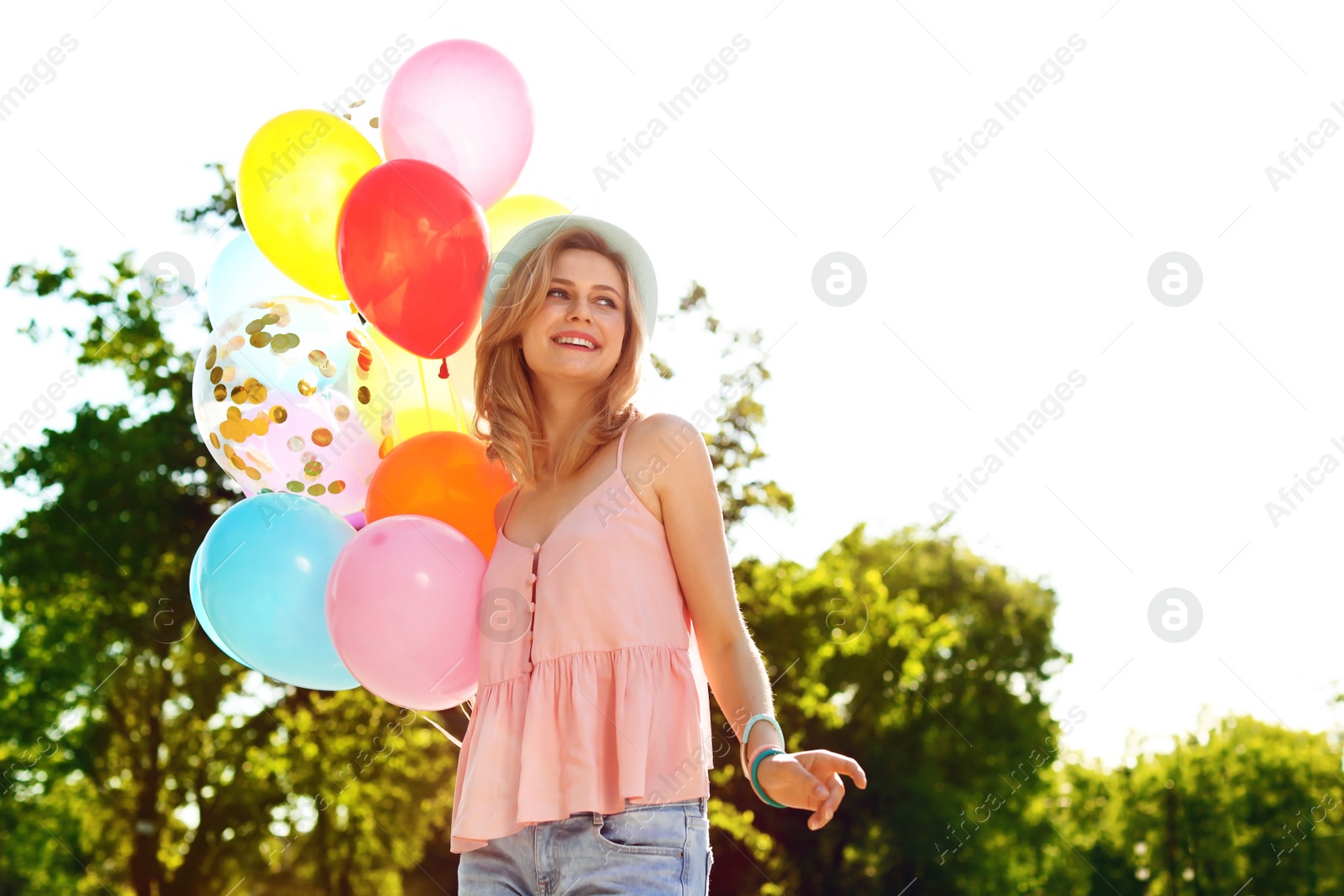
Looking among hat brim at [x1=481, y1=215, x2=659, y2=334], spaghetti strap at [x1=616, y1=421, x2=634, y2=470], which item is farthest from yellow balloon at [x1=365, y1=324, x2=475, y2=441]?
spaghetti strap at [x1=616, y1=421, x2=634, y2=470]

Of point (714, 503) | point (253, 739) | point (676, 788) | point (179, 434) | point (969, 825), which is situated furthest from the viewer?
point (969, 825)

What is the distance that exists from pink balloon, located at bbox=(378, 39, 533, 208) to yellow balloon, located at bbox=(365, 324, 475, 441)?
1.83 ft

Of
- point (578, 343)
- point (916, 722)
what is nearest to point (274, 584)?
point (578, 343)

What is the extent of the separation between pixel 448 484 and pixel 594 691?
912 millimetres

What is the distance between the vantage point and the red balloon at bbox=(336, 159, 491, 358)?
3219 mm

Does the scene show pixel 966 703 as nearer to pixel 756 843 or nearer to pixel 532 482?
pixel 756 843

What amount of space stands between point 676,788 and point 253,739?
49.6 feet

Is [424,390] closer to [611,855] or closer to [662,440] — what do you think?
[662,440]

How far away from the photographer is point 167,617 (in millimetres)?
14258

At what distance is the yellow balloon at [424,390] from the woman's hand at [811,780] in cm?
169

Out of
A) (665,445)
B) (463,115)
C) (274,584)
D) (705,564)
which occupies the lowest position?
(274,584)

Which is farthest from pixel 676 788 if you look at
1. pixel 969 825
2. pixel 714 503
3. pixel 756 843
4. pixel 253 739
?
pixel 969 825

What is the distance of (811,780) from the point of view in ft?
6.93

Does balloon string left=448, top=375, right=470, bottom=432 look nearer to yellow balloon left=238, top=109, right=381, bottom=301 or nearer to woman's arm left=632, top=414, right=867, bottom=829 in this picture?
yellow balloon left=238, top=109, right=381, bottom=301
